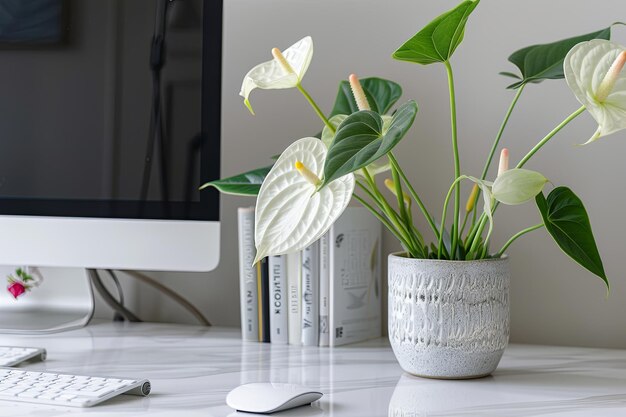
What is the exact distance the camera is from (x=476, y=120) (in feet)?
3.91

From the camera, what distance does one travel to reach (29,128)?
119 cm

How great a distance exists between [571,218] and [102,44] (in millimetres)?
663

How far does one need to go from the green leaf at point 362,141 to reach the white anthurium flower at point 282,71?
5.5 inches

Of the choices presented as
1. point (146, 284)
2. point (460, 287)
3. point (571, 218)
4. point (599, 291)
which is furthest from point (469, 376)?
point (146, 284)

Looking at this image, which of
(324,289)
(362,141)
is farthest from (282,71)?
(324,289)

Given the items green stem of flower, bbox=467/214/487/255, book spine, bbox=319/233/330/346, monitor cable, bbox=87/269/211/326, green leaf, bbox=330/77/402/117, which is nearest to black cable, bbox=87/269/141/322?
monitor cable, bbox=87/269/211/326

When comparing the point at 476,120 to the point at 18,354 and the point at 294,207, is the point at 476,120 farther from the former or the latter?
the point at 18,354

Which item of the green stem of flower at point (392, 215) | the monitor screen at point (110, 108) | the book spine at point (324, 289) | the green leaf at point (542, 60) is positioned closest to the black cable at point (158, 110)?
the monitor screen at point (110, 108)

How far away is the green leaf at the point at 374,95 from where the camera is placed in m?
1.10

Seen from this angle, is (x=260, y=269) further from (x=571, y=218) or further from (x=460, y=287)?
(x=571, y=218)

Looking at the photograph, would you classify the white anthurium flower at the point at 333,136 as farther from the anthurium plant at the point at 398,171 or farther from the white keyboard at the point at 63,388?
the white keyboard at the point at 63,388

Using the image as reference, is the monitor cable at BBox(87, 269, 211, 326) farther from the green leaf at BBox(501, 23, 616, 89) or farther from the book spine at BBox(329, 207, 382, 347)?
the green leaf at BBox(501, 23, 616, 89)

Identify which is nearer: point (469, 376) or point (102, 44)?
point (469, 376)

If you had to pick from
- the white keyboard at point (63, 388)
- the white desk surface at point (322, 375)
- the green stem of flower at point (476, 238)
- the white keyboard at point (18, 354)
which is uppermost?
the green stem of flower at point (476, 238)
